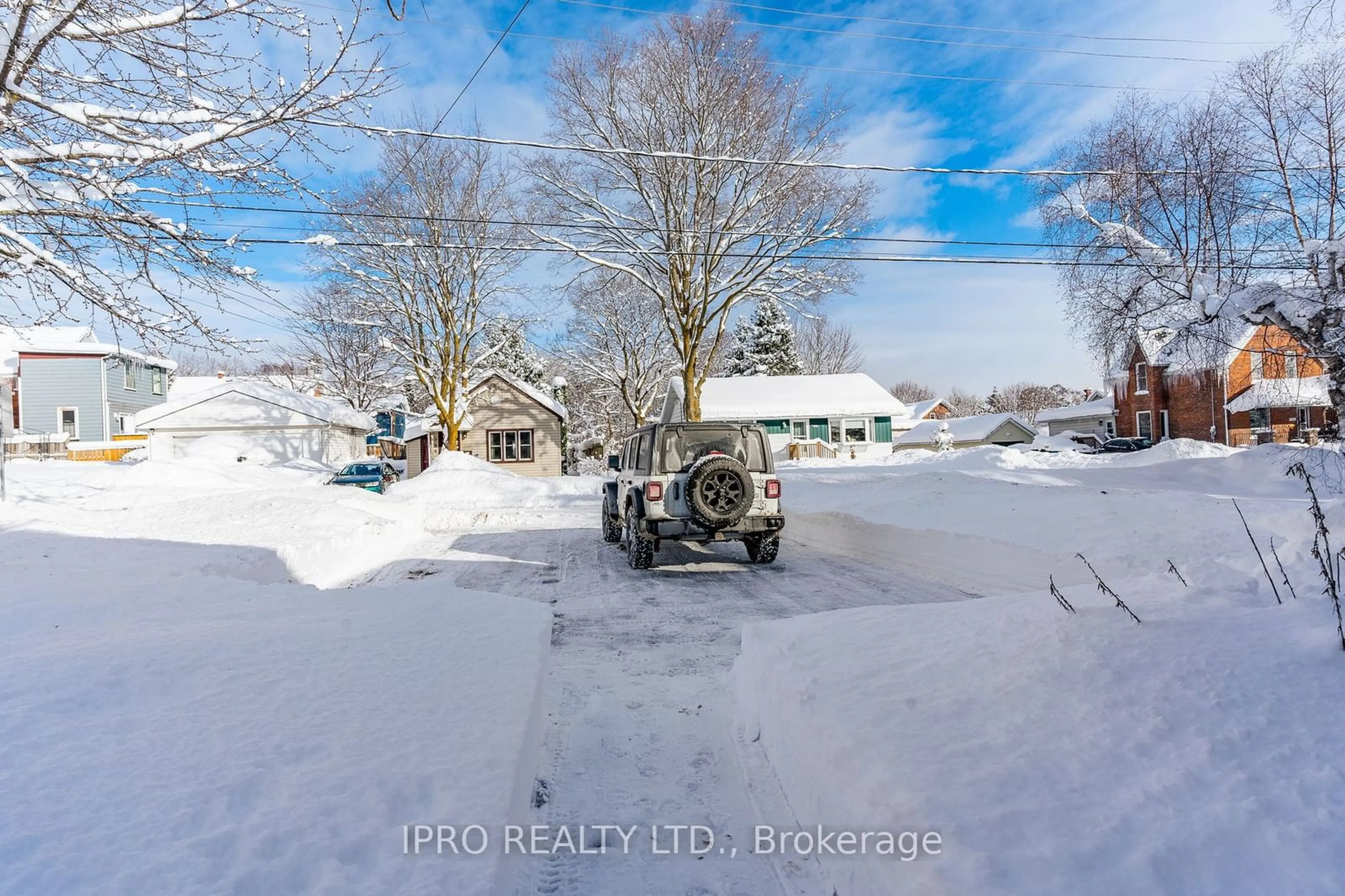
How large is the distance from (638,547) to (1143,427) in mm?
43189

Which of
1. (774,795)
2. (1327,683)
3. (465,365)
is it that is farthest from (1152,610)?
(465,365)

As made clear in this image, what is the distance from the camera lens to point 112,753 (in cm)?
284

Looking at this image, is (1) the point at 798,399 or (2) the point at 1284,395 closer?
(2) the point at 1284,395

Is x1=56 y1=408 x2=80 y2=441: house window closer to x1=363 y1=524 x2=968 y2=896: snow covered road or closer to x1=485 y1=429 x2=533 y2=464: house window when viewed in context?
x1=485 y1=429 x2=533 y2=464: house window

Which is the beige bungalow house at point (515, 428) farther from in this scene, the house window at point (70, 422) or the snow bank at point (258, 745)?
the snow bank at point (258, 745)

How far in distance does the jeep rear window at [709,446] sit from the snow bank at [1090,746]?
5682 millimetres

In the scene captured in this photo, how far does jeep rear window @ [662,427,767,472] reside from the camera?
9516 millimetres

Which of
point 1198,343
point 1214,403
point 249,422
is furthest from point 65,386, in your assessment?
point 1214,403

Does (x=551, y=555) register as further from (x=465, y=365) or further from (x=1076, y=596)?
(x=465, y=365)

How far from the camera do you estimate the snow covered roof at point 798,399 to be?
3566cm

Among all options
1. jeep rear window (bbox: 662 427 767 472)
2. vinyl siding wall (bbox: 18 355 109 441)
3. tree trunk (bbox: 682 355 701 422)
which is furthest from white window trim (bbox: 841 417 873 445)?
vinyl siding wall (bbox: 18 355 109 441)

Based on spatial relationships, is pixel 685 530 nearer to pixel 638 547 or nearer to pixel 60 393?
pixel 638 547

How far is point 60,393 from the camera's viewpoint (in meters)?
34.0

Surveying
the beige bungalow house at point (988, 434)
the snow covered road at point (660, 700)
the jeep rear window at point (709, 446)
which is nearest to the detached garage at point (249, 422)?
the snow covered road at point (660, 700)
